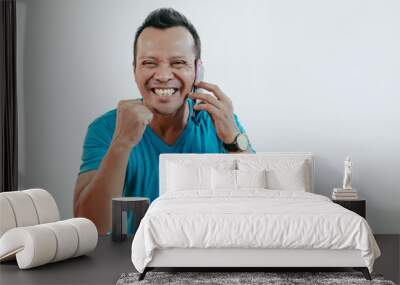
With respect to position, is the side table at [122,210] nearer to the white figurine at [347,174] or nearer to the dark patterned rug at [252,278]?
the dark patterned rug at [252,278]

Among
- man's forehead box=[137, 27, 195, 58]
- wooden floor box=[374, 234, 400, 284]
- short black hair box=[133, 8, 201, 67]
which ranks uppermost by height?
short black hair box=[133, 8, 201, 67]

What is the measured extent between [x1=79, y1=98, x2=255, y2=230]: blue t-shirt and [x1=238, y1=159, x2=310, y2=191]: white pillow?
43 cm

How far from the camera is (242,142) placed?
23.4 feet

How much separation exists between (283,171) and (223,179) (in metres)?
0.67

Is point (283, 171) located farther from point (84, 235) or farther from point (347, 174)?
point (84, 235)

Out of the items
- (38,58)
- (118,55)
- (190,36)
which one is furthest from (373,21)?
(38,58)

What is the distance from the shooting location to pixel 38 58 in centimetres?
723

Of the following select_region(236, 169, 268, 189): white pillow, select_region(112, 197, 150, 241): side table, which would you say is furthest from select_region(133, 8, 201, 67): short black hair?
select_region(112, 197, 150, 241): side table

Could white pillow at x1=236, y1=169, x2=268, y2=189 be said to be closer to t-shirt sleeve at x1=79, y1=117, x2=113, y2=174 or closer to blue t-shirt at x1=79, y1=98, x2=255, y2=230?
blue t-shirt at x1=79, y1=98, x2=255, y2=230

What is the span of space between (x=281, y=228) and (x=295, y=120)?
2576 millimetres

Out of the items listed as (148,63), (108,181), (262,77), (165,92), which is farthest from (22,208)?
(262,77)

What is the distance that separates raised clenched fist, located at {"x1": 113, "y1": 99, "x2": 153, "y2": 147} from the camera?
279 inches

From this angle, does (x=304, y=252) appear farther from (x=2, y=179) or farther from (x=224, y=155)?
(x=2, y=179)

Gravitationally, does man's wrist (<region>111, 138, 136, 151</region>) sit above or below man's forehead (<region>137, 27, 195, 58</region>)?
below
